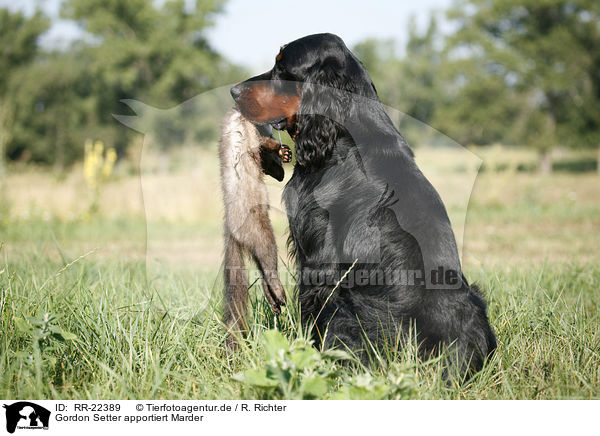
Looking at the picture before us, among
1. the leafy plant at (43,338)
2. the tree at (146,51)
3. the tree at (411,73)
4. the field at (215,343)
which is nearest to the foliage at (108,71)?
the tree at (146,51)

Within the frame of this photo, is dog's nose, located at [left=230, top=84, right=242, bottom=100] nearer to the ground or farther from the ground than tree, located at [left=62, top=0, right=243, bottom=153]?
nearer to the ground

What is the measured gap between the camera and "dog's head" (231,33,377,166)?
239 cm

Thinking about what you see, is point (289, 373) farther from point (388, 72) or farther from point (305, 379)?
point (388, 72)

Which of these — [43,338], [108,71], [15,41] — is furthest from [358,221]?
[108,71]

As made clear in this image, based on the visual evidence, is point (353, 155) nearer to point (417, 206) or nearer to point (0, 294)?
point (417, 206)

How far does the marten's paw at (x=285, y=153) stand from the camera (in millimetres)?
2395

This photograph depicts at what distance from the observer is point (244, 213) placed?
227 cm

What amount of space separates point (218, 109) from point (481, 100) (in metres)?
24.3

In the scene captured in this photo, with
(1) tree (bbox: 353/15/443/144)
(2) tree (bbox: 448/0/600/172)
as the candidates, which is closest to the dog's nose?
(2) tree (bbox: 448/0/600/172)

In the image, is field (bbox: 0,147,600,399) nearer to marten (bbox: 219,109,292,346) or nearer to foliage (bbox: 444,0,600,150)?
marten (bbox: 219,109,292,346)

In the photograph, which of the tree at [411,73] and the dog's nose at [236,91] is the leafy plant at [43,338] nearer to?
the dog's nose at [236,91]
